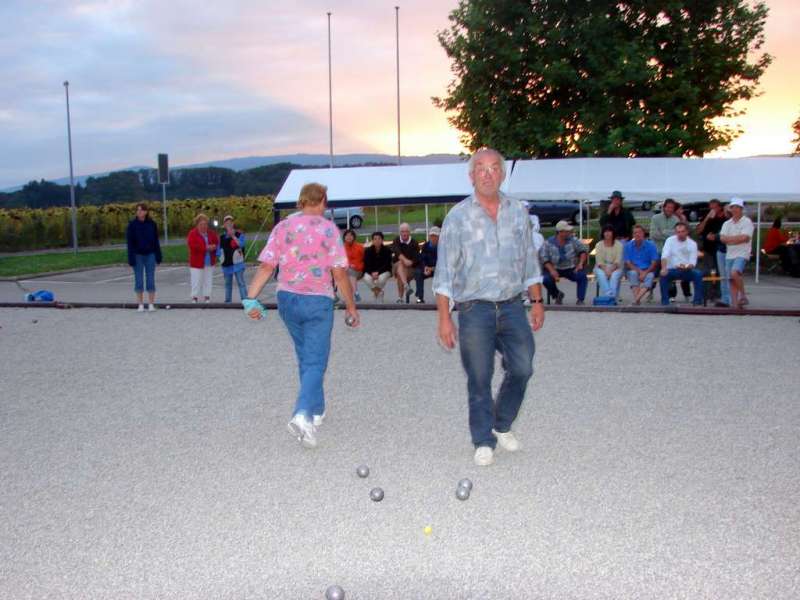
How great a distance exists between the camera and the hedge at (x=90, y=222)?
4072 cm

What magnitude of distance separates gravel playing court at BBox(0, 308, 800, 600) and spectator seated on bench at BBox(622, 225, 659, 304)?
576 cm

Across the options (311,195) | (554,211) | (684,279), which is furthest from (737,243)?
(554,211)

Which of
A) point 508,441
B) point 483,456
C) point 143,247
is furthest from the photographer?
point 143,247

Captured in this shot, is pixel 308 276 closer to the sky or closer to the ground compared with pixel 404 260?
closer to the sky

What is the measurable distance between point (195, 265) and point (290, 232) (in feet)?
36.1

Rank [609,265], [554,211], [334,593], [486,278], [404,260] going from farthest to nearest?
[554,211] → [404,260] → [609,265] → [486,278] → [334,593]

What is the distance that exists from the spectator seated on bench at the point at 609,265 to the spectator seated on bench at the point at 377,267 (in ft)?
12.6

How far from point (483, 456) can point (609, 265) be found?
1073cm

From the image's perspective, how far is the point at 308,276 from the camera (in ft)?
22.3

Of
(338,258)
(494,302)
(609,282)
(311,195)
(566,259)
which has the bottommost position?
(609,282)

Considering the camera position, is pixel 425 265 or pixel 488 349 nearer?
pixel 488 349

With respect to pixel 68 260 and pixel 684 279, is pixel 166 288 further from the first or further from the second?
pixel 684 279

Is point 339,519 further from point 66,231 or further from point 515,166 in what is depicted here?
point 66,231

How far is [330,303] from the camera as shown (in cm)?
691
